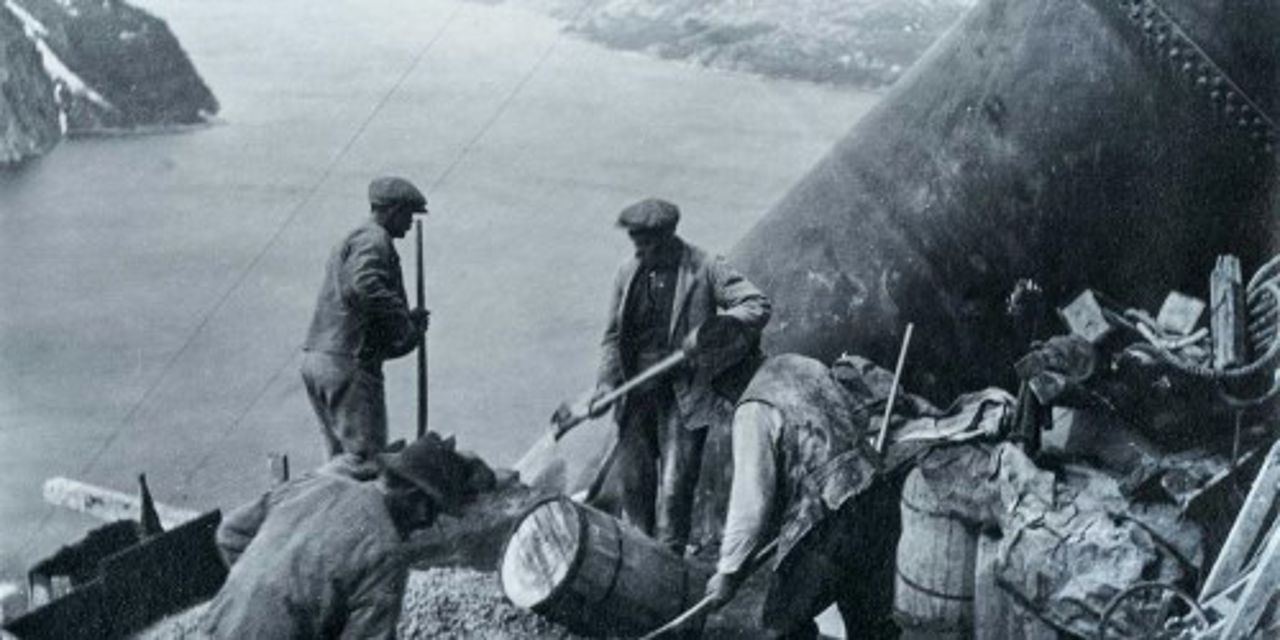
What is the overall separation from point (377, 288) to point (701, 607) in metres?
2.61

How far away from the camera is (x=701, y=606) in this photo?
5.44 m

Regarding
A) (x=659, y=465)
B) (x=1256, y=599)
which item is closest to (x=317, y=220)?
(x=659, y=465)

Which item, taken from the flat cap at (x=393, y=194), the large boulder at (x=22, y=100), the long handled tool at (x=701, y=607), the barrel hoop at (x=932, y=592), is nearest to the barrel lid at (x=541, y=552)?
the long handled tool at (x=701, y=607)

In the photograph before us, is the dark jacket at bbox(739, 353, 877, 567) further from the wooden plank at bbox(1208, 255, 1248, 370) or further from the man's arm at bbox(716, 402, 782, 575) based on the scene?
the wooden plank at bbox(1208, 255, 1248, 370)

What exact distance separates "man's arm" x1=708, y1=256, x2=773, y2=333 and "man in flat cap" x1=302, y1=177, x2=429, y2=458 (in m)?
1.71

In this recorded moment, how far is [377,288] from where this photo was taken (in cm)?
684

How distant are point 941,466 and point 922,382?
2.55m

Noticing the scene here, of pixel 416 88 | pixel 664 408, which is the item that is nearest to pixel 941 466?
pixel 664 408

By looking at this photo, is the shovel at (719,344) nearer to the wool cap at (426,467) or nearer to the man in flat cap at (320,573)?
the wool cap at (426,467)

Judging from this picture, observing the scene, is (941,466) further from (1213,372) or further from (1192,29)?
(1192,29)

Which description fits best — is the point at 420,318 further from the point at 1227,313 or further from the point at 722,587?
the point at 1227,313

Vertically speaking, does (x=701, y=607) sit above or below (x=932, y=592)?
above

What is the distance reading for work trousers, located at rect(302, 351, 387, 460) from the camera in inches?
279

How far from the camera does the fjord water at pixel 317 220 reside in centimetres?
2398
